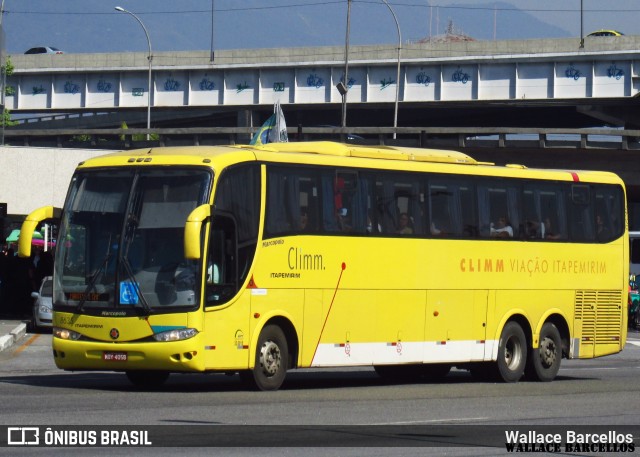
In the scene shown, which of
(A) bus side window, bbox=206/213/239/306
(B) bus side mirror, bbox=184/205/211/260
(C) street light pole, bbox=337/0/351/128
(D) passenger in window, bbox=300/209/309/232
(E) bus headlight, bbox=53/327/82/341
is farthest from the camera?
(C) street light pole, bbox=337/0/351/128

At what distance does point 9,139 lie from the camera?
87.9 metres

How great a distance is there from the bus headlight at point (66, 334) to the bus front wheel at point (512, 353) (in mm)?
7410

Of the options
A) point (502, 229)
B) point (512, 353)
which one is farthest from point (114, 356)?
point (512, 353)

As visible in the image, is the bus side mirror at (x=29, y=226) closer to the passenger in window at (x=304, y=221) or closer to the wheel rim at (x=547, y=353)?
the passenger in window at (x=304, y=221)

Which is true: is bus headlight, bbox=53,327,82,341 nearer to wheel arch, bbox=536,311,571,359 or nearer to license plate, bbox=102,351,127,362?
license plate, bbox=102,351,127,362

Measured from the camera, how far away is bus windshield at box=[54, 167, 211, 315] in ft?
59.7

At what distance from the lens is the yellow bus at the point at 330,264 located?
720 inches

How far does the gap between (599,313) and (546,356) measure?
1.71 meters

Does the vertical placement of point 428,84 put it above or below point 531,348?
above

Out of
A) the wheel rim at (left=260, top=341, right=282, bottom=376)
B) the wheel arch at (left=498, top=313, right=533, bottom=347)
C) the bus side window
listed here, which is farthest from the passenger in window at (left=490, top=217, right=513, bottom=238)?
the bus side window

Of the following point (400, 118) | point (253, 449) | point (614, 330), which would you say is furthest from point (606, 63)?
point (253, 449)

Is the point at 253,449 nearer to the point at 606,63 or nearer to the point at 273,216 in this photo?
the point at 273,216

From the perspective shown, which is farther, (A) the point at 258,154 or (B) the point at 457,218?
(B) the point at 457,218

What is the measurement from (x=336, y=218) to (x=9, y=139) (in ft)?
231
